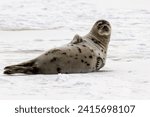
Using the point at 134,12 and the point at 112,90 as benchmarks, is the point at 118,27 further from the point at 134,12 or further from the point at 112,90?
the point at 112,90

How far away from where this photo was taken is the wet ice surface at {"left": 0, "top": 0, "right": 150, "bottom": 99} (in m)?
6.23

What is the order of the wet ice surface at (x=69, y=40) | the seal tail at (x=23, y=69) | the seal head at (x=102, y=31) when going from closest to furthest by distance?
the wet ice surface at (x=69, y=40) < the seal tail at (x=23, y=69) < the seal head at (x=102, y=31)

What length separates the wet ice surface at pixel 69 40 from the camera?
623 centimetres

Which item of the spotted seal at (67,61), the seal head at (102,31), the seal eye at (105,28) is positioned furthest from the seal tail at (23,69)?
the seal eye at (105,28)

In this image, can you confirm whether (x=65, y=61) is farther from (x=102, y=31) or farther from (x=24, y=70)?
(x=102, y=31)

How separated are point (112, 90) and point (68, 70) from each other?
113 centimetres

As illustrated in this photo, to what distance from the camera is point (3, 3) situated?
16.2 meters

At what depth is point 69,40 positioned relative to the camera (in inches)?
438

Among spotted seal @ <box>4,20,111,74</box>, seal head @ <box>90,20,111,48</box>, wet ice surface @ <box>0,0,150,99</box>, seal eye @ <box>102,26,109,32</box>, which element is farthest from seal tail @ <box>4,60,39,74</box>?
seal eye @ <box>102,26,109,32</box>

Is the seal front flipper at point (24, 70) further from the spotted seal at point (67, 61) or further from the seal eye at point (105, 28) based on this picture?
the seal eye at point (105, 28)

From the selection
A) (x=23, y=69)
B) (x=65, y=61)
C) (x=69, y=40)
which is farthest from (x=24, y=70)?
(x=69, y=40)

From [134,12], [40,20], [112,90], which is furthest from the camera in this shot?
[134,12]

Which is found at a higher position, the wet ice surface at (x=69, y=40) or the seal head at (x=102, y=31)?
the seal head at (x=102, y=31)

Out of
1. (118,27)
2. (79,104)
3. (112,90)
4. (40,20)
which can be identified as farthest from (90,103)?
(40,20)
